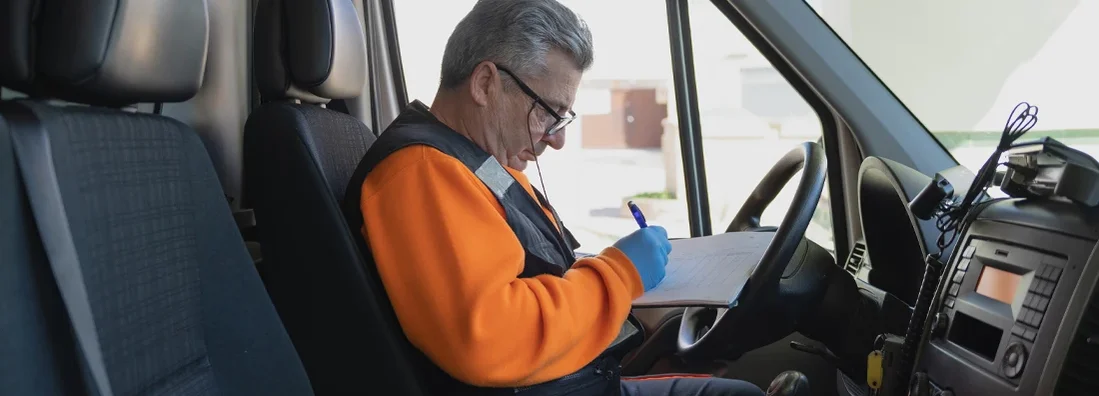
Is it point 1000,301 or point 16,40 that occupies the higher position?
point 16,40

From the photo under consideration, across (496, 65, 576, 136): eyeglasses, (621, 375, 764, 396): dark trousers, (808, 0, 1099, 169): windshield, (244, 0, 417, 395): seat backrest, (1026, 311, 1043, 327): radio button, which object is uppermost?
(808, 0, 1099, 169): windshield

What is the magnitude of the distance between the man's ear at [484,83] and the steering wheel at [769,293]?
1.50 feet

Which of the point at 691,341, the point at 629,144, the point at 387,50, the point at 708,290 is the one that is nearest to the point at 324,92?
the point at 708,290

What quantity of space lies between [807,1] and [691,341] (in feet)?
2.45

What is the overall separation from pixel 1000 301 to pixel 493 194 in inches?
25.7

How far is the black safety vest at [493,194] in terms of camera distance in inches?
39.9

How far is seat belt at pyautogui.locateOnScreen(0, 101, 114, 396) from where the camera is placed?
60 centimetres

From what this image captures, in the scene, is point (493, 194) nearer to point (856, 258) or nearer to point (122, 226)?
point (122, 226)

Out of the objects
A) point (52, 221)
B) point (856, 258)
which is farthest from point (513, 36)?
point (856, 258)

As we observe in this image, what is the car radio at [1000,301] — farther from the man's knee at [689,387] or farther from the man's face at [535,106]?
the man's face at [535,106]

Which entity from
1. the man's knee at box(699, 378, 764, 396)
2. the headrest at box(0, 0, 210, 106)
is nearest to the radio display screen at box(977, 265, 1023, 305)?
the man's knee at box(699, 378, 764, 396)

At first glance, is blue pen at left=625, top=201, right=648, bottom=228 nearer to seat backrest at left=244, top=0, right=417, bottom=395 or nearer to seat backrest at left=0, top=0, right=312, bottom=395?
seat backrest at left=244, top=0, right=417, bottom=395

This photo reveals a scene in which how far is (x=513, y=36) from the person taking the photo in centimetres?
110

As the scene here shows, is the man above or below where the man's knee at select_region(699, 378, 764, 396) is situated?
above
